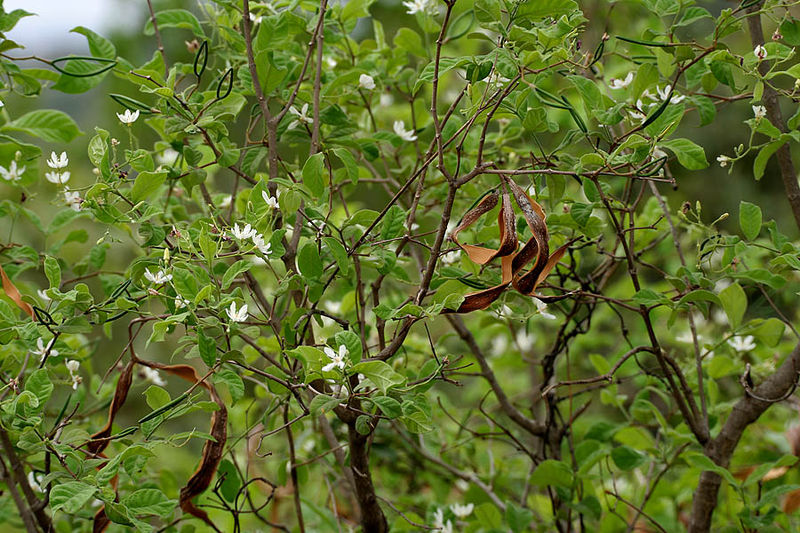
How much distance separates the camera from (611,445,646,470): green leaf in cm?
108

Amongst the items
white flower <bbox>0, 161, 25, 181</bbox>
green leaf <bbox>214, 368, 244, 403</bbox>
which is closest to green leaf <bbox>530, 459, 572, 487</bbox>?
green leaf <bbox>214, 368, 244, 403</bbox>

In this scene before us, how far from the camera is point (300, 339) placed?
36.1 inches

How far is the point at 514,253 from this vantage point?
0.74 meters

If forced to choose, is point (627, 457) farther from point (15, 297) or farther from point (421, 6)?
point (15, 297)

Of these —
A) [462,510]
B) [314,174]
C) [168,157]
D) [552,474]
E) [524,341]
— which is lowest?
[524,341]

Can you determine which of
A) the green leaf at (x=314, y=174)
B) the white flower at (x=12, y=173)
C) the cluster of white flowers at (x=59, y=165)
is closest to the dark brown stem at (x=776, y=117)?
the green leaf at (x=314, y=174)

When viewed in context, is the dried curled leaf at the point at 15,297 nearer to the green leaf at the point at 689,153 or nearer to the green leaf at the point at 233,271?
the green leaf at the point at 233,271

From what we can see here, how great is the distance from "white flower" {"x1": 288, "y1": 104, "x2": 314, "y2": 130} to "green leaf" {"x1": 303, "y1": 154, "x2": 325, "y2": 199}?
151 mm

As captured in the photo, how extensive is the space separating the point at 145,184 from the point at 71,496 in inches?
12.5

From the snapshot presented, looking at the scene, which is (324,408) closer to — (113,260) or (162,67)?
(162,67)

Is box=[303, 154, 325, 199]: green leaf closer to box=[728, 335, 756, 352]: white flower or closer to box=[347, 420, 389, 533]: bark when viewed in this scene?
box=[347, 420, 389, 533]: bark

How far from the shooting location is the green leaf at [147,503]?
78cm

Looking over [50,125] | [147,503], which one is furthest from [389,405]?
[50,125]

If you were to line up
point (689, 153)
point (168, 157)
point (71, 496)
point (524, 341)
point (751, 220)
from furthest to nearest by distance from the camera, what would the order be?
1. point (524, 341)
2. point (168, 157)
3. point (751, 220)
4. point (689, 153)
5. point (71, 496)
